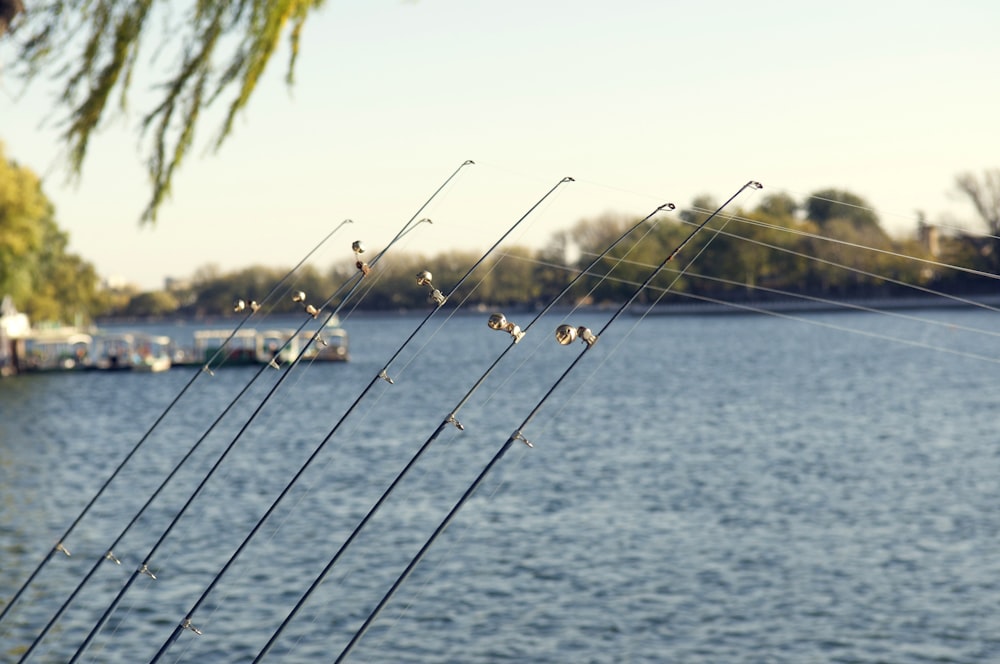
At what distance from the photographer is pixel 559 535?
79.3ft

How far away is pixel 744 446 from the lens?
38.5m

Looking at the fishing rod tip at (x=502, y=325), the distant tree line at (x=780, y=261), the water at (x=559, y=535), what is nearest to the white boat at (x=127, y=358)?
the water at (x=559, y=535)

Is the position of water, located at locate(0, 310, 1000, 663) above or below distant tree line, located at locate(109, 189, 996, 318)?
below

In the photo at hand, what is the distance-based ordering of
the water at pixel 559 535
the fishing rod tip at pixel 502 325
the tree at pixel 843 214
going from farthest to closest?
the tree at pixel 843 214 < the water at pixel 559 535 < the fishing rod tip at pixel 502 325

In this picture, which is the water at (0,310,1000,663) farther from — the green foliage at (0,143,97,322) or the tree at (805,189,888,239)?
the tree at (805,189,888,239)

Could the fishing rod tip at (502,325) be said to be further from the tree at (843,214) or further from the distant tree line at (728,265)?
the tree at (843,214)

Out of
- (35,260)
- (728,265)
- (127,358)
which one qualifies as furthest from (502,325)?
(728,265)

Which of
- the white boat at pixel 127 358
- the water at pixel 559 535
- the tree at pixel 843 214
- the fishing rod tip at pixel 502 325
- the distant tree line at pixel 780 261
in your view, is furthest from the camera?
the tree at pixel 843 214

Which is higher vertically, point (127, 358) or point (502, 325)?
point (502, 325)

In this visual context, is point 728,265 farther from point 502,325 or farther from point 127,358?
point 502,325

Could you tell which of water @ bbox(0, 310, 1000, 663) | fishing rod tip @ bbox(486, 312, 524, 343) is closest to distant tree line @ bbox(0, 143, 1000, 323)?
water @ bbox(0, 310, 1000, 663)

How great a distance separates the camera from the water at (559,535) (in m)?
17.5

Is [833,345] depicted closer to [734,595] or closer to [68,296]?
[68,296]

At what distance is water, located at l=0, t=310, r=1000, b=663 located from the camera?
57.5 feet
